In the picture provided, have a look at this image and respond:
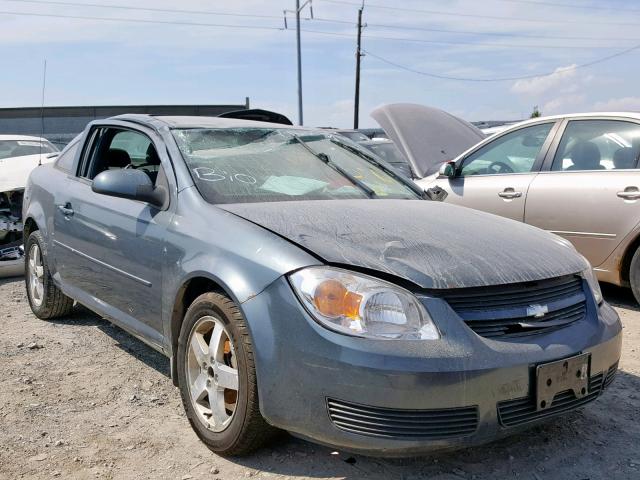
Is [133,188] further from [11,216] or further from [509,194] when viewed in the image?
[11,216]

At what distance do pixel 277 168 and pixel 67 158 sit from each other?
1979 mm

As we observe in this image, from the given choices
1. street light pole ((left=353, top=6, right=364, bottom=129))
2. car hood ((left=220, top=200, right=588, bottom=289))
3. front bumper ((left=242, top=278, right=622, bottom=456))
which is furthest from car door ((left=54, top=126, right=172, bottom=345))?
street light pole ((left=353, top=6, right=364, bottom=129))

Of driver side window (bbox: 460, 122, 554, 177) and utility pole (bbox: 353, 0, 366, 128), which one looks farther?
utility pole (bbox: 353, 0, 366, 128)

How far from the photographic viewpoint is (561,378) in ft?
8.94

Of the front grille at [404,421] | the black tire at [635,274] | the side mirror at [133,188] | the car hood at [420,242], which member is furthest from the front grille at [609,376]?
the black tire at [635,274]

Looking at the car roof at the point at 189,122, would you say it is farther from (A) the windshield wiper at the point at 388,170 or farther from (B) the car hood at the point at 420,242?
(B) the car hood at the point at 420,242

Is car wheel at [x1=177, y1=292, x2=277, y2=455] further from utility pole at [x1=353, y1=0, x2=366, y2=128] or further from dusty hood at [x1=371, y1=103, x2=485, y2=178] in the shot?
utility pole at [x1=353, y1=0, x2=366, y2=128]

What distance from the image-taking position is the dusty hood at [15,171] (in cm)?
712

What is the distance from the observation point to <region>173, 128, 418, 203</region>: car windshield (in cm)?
353

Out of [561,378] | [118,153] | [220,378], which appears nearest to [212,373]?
[220,378]

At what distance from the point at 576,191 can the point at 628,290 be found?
1197 mm

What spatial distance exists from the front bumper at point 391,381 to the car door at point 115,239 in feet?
3.21

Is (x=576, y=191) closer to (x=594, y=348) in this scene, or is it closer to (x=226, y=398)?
(x=594, y=348)

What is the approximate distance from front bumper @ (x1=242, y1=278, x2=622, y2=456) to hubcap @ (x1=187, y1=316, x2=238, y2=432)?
31cm
